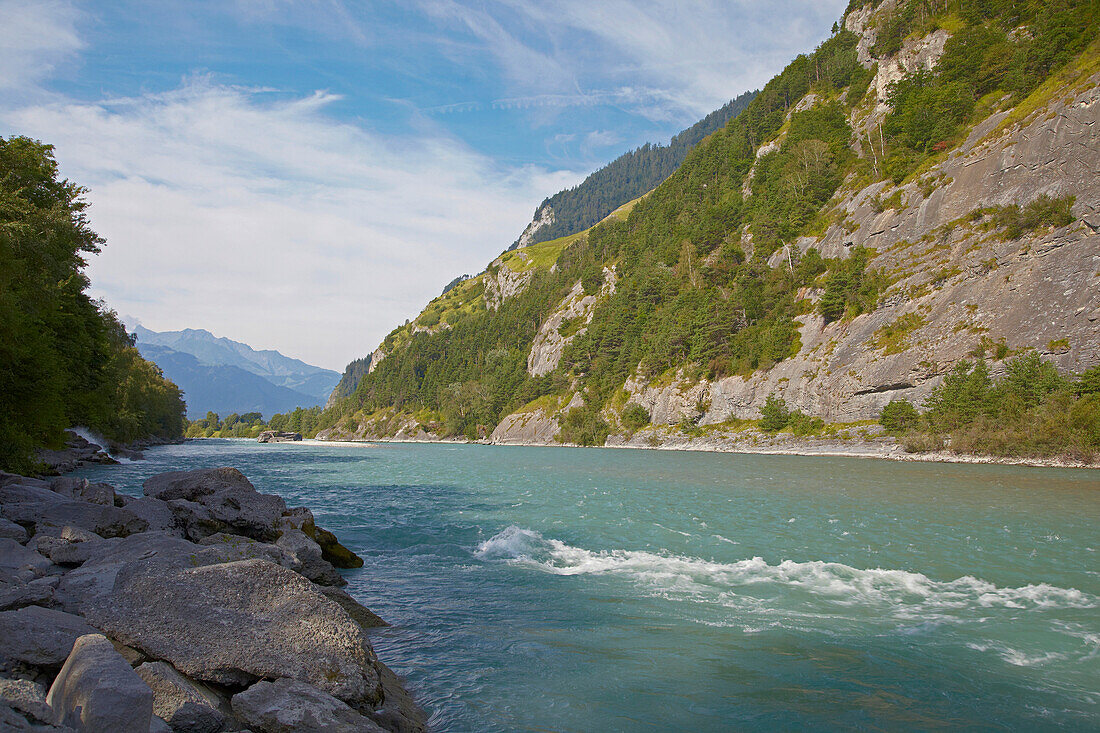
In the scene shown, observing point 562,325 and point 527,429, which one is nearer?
point 527,429

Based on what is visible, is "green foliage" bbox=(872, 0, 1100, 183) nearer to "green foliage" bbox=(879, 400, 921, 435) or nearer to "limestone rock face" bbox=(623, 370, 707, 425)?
"green foliage" bbox=(879, 400, 921, 435)

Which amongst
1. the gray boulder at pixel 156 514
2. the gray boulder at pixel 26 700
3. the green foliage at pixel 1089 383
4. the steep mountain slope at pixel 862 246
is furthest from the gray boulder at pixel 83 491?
the steep mountain slope at pixel 862 246

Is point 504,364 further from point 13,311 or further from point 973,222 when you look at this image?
point 13,311

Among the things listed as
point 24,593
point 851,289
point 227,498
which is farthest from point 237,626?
point 851,289

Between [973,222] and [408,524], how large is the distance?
244 feet

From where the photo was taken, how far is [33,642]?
6566mm

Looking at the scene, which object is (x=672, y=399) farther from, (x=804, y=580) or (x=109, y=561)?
(x=109, y=561)

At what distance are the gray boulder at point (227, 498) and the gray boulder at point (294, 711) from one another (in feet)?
39.5

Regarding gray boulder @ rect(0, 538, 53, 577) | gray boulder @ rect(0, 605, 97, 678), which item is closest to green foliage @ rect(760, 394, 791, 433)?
gray boulder @ rect(0, 538, 53, 577)

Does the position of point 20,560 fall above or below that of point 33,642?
below

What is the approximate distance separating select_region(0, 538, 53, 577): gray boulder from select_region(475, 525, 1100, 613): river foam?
12157 millimetres

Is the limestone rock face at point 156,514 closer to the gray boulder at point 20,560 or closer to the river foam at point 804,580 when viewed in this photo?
the gray boulder at point 20,560

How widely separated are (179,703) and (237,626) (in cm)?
162

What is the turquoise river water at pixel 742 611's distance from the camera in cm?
904
